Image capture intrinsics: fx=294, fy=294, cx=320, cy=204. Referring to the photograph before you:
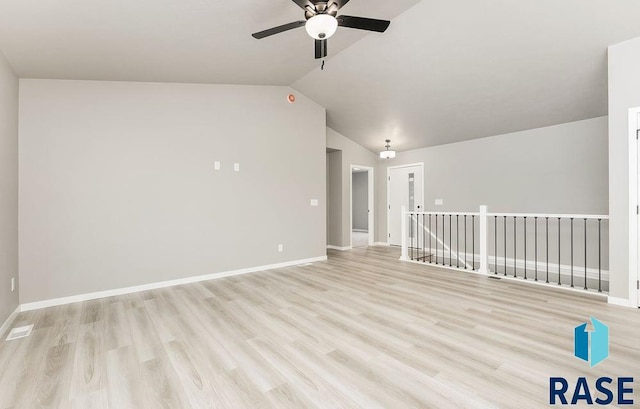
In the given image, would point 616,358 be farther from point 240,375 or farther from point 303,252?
point 303,252

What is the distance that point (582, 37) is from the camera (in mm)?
3273

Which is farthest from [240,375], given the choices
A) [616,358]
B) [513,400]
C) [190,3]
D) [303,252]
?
[303,252]

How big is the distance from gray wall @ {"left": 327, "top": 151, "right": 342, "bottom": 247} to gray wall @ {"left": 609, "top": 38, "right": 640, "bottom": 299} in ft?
16.0

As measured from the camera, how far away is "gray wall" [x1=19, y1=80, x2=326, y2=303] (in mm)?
3602

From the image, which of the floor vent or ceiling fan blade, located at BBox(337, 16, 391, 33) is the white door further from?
the floor vent

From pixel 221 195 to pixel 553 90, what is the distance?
522cm

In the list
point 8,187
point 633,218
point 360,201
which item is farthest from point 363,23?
point 360,201

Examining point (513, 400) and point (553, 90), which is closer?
point (513, 400)

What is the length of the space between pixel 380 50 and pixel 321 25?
2007mm

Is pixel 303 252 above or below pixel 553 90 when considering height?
below

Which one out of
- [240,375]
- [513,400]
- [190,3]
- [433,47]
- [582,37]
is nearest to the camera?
[513,400]

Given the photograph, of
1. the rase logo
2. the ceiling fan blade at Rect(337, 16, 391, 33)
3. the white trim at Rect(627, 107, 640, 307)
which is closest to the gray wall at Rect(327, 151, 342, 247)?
the ceiling fan blade at Rect(337, 16, 391, 33)

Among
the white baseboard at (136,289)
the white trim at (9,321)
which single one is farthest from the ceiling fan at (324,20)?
the white trim at (9,321)

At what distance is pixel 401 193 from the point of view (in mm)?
7742
